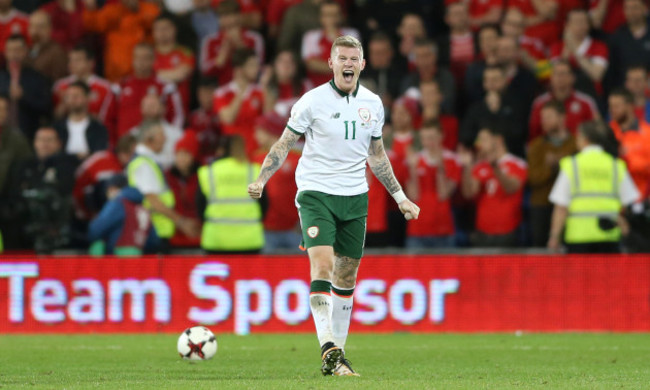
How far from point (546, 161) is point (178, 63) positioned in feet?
18.3

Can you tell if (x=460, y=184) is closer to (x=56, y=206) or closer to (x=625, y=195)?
(x=625, y=195)

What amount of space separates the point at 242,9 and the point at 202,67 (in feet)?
3.69

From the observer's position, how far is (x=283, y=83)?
16078 millimetres

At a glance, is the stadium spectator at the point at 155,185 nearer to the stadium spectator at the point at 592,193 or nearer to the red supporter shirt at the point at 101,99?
the red supporter shirt at the point at 101,99

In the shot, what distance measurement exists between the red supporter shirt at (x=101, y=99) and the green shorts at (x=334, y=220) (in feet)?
27.3

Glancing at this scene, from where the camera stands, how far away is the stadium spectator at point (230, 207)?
1398 cm

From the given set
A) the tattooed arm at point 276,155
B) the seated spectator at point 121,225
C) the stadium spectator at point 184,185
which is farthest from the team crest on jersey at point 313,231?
the stadium spectator at point 184,185

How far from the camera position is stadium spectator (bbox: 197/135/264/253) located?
1398 centimetres

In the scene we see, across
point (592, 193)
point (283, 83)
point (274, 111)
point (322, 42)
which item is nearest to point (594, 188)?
point (592, 193)

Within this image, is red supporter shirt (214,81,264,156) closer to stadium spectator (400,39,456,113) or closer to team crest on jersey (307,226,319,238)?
stadium spectator (400,39,456,113)

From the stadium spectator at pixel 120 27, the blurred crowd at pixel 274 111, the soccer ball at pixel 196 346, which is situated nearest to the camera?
the soccer ball at pixel 196 346

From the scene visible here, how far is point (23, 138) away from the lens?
15695 mm

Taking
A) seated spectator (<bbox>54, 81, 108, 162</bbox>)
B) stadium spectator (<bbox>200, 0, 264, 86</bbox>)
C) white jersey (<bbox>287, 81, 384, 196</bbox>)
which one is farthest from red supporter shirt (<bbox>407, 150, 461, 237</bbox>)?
white jersey (<bbox>287, 81, 384, 196</bbox>)

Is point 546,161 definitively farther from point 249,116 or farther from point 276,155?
point 276,155
